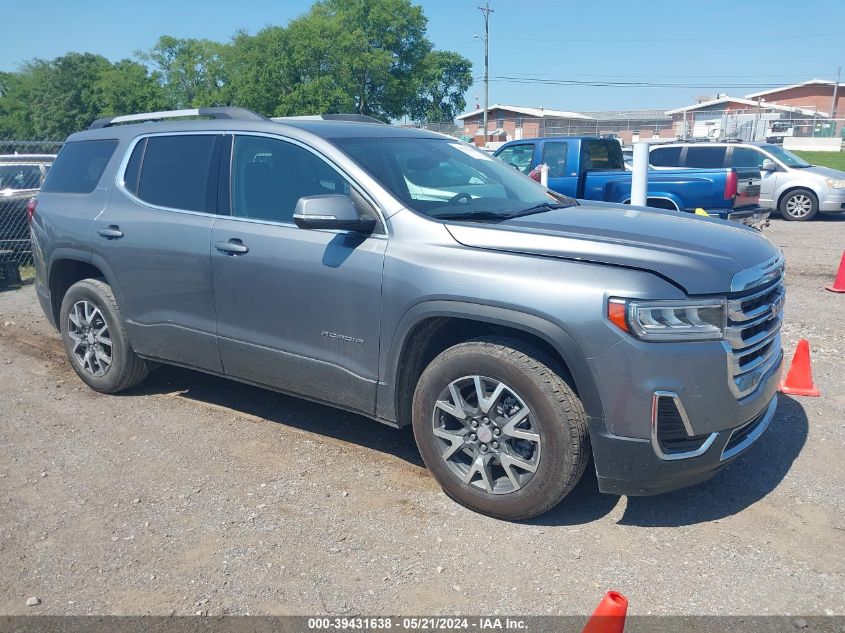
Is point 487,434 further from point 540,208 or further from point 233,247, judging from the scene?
point 233,247

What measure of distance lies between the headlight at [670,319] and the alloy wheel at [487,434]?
2.06 feet

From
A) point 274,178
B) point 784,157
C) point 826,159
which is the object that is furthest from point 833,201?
point 826,159

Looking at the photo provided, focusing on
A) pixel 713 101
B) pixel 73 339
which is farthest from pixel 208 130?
pixel 713 101

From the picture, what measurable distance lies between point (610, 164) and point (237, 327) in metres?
9.62

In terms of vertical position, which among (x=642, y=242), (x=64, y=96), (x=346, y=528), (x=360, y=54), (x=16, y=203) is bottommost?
(x=346, y=528)

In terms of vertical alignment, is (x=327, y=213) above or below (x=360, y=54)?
below

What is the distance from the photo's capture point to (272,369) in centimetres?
437

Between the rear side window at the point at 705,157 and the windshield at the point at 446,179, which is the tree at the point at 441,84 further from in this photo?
the windshield at the point at 446,179

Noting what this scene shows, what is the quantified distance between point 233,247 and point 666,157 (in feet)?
42.3

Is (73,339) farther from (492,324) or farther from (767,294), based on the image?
(767,294)

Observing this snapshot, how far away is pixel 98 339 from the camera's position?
17.7 feet

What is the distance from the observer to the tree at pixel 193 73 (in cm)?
6819

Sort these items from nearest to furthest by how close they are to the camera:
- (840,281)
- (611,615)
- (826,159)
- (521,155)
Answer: (611,615)
(840,281)
(521,155)
(826,159)

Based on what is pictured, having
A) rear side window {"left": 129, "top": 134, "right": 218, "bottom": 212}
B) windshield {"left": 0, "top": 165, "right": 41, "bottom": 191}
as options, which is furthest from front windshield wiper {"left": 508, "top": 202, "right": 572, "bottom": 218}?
windshield {"left": 0, "top": 165, "right": 41, "bottom": 191}
